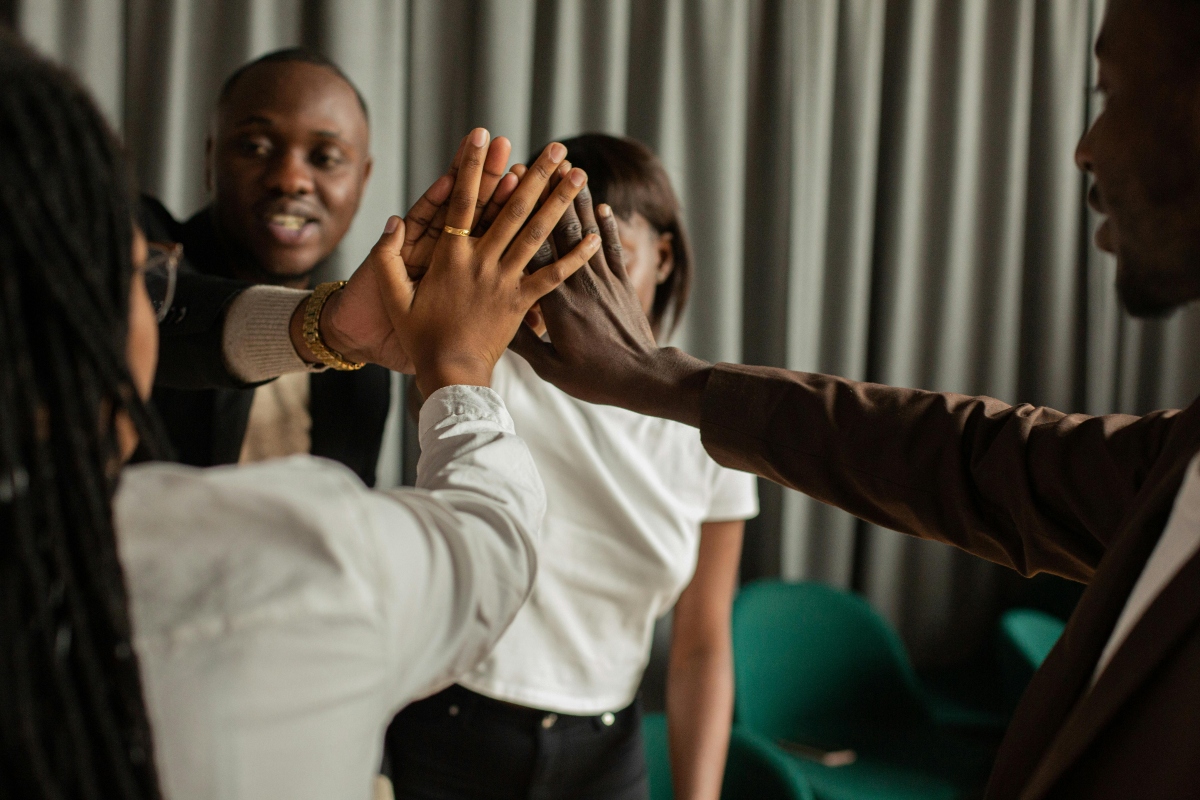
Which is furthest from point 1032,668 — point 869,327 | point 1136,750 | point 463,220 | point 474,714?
point 463,220

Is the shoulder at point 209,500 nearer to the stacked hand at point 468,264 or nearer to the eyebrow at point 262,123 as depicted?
the stacked hand at point 468,264

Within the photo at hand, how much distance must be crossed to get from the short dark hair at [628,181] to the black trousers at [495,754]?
863 mm

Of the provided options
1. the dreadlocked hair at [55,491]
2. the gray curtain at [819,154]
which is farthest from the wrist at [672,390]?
the gray curtain at [819,154]

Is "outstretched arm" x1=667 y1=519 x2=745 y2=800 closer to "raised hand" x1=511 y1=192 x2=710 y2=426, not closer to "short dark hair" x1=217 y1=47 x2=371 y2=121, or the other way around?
"raised hand" x1=511 y1=192 x2=710 y2=426

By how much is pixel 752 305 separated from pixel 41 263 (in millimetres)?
2422

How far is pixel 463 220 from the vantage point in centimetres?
119

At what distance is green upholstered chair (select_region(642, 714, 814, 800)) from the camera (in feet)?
5.71

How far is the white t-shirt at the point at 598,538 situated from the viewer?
1.53m

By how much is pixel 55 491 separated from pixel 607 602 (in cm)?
115

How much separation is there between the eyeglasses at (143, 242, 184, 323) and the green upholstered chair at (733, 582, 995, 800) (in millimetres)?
1743

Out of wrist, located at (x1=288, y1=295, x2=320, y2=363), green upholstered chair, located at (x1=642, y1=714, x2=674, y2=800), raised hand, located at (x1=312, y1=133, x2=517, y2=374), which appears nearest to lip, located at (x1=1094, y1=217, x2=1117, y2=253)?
raised hand, located at (x1=312, y1=133, x2=517, y2=374)

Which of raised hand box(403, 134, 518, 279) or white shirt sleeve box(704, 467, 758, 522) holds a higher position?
raised hand box(403, 134, 518, 279)

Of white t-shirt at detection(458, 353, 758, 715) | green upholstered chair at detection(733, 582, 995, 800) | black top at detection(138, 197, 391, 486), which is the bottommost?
green upholstered chair at detection(733, 582, 995, 800)

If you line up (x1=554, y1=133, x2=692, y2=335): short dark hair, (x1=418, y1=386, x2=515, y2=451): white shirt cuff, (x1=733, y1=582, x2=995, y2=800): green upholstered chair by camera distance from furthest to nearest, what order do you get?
(x1=733, y1=582, x2=995, y2=800): green upholstered chair
(x1=554, y1=133, x2=692, y2=335): short dark hair
(x1=418, y1=386, x2=515, y2=451): white shirt cuff
